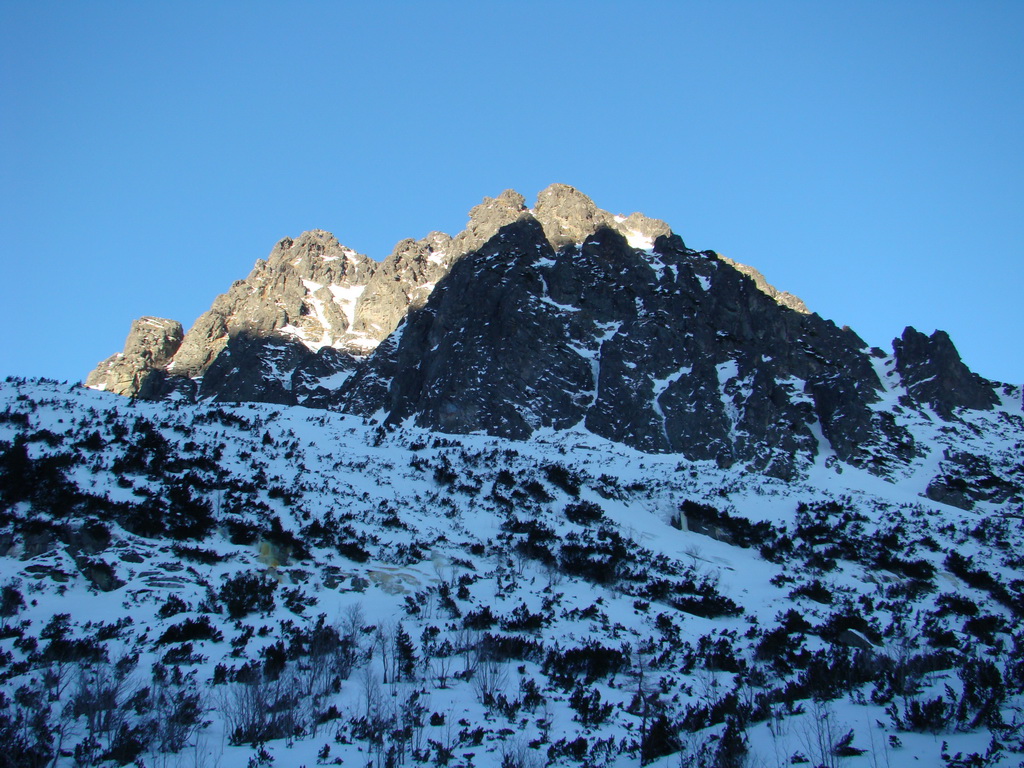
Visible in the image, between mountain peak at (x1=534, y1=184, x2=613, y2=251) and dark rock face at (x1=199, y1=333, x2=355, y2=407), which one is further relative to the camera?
mountain peak at (x1=534, y1=184, x2=613, y2=251)

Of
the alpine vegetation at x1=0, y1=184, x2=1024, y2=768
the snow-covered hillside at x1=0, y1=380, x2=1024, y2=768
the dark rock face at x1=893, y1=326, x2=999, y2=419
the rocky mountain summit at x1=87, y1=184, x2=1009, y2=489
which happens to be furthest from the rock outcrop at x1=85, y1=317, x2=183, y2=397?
the dark rock face at x1=893, y1=326, x2=999, y2=419

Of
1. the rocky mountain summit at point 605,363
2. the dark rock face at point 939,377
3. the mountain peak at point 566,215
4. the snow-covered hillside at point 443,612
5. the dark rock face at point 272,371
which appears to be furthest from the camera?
the mountain peak at point 566,215

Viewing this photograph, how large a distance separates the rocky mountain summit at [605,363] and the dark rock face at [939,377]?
222mm

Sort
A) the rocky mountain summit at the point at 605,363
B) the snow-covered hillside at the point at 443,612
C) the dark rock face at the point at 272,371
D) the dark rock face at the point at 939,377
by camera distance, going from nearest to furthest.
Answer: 1. the snow-covered hillside at the point at 443,612
2. the rocky mountain summit at the point at 605,363
3. the dark rock face at the point at 939,377
4. the dark rock face at the point at 272,371

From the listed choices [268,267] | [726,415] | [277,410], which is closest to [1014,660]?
[277,410]

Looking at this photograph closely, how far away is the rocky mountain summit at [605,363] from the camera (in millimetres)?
66750

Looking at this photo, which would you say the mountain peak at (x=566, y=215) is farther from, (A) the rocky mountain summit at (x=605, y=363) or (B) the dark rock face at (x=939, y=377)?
(B) the dark rock face at (x=939, y=377)

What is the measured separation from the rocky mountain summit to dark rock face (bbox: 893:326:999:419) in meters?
0.22

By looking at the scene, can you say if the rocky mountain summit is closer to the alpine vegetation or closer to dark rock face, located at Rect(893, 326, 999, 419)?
dark rock face, located at Rect(893, 326, 999, 419)

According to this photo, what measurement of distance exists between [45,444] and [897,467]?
68.3 m

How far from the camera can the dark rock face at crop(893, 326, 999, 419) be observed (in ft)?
269

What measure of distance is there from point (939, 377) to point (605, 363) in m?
45.9

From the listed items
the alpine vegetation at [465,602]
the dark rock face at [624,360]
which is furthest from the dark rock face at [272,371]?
the alpine vegetation at [465,602]

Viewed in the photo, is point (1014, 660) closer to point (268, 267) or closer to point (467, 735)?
point (467, 735)
